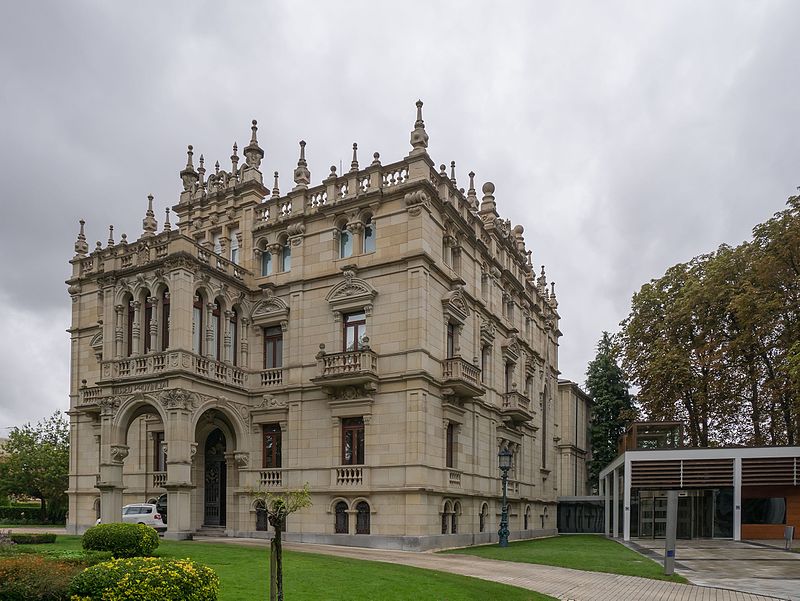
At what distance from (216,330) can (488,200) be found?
1674cm

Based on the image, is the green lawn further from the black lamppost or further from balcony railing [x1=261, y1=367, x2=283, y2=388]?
balcony railing [x1=261, y1=367, x2=283, y2=388]

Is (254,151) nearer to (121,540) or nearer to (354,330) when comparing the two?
(354,330)

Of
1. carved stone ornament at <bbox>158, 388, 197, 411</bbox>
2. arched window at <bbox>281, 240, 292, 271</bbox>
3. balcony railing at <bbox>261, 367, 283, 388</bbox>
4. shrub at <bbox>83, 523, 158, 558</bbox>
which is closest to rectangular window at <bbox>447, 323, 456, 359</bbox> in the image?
balcony railing at <bbox>261, 367, 283, 388</bbox>

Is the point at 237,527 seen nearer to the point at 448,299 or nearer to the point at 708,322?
the point at 448,299

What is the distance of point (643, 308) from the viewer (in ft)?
166

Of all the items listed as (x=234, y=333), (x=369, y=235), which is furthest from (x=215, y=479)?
(x=369, y=235)

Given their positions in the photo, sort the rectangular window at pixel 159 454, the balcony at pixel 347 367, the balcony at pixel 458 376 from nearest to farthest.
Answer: the balcony at pixel 347 367
the balcony at pixel 458 376
the rectangular window at pixel 159 454

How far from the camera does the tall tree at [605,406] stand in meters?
63.6

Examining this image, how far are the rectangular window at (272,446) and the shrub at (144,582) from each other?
20.5 metres

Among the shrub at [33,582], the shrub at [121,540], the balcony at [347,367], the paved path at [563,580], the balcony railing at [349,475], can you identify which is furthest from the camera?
the balcony railing at [349,475]

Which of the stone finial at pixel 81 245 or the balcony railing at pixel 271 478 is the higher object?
the stone finial at pixel 81 245

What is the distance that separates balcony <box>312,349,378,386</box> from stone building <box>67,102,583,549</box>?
7 centimetres

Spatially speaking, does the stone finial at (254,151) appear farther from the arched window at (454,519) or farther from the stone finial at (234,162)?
the arched window at (454,519)

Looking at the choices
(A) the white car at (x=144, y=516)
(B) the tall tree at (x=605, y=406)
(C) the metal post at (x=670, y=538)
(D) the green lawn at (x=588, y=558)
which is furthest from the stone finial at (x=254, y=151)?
(B) the tall tree at (x=605, y=406)
